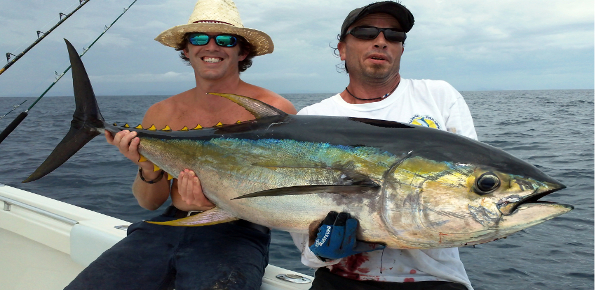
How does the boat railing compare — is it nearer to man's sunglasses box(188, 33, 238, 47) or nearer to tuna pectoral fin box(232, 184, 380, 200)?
man's sunglasses box(188, 33, 238, 47)

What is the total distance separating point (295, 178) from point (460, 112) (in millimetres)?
1183

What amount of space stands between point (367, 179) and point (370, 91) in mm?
1077

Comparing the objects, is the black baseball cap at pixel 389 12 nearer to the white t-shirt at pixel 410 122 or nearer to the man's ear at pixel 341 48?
the man's ear at pixel 341 48

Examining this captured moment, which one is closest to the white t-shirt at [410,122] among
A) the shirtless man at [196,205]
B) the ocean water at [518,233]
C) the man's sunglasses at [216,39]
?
the shirtless man at [196,205]

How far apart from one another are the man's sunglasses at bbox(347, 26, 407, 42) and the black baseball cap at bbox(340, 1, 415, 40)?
61 millimetres

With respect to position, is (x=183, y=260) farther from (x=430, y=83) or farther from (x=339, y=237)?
(x=430, y=83)

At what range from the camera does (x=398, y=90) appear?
2.49 m

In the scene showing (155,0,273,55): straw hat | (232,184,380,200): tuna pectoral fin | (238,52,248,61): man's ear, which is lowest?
(232,184,380,200): tuna pectoral fin

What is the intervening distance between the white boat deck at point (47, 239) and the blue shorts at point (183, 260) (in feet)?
1.83

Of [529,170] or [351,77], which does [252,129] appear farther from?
[529,170]

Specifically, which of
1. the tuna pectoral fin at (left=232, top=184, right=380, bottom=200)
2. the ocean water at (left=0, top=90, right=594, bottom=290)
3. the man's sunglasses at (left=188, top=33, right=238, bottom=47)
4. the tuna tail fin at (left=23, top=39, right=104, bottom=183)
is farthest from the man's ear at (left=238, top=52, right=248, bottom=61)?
the ocean water at (left=0, top=90, right=594, bottom=290)

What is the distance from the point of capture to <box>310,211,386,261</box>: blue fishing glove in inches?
63.9

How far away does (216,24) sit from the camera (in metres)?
2.85

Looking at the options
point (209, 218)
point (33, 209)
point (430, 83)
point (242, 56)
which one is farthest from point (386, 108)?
point (33, 209)
